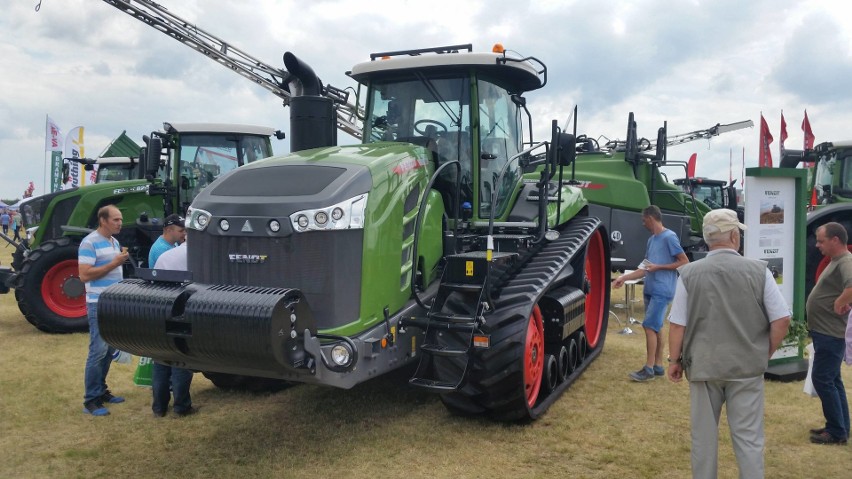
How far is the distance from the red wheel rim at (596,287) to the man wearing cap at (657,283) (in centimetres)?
113

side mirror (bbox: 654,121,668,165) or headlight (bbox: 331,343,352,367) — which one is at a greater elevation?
side mirror (bbox: 654,121,668,165)

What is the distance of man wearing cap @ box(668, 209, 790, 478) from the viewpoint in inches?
141

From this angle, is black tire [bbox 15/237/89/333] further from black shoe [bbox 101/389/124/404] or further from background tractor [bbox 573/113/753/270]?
background tractor [bbox 573/113/753/270]

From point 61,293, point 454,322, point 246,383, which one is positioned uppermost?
point 454,322

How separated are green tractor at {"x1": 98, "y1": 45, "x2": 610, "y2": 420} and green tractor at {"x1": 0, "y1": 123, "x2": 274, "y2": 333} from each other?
4159mm

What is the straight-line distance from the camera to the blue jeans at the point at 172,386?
5.39m

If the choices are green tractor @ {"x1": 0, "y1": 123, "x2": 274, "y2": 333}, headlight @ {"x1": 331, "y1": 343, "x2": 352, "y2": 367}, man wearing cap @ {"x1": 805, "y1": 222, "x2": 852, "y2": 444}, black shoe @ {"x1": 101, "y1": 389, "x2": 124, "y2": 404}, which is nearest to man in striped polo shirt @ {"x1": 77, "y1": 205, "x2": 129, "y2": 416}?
black shoe @ {"x1": 101, "y1": 389, "x2": 124, "y2": 404}

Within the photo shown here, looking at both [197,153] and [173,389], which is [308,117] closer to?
[173,389]

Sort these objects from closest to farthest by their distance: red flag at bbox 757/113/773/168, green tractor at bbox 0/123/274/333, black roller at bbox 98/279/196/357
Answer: black roller at bbox 98/279/196/357, green tractor at bbox 0/123/274/333, red flag at bbox 757/113/773/168

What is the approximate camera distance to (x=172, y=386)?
545 centimetres

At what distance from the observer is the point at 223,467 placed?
14.3ft

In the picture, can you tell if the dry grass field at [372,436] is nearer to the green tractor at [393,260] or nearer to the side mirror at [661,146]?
the green tractor at [393,260]

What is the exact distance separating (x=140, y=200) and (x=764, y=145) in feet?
39.0

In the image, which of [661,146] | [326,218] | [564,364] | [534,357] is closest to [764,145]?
[661,146]
